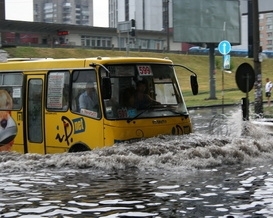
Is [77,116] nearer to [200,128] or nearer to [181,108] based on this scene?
[181,108]

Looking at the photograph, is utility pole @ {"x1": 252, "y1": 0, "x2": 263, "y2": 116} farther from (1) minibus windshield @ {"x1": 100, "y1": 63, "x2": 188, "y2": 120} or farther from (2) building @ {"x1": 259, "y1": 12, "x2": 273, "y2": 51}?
(2) building @ {"x1": 259, "y1": 12, "x2": 273, "y2": 51}

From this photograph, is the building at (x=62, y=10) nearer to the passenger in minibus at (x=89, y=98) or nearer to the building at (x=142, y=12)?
the building at (x=142, y=12)

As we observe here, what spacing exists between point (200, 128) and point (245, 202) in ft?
44.6

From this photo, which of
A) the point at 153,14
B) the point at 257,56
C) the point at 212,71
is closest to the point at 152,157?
the point at 257,56

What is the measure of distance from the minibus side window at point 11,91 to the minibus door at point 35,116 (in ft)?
1.26

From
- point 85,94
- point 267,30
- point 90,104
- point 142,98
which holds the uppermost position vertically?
point 267,30

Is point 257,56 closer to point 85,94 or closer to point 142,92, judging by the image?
point 142,92

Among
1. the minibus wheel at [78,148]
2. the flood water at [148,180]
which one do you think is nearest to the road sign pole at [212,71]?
the flood water at [148,180]

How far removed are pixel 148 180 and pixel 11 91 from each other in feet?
18.0

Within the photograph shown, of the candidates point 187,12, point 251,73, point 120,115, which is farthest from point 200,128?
point 187,12

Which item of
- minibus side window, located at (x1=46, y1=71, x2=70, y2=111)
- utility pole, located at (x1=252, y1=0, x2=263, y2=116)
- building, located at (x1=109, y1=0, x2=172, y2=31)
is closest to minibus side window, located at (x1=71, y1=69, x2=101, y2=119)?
minibus side window, located at (x1=46, y1=71, x2=70, y2=111)

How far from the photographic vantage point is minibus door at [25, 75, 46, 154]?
14.3m

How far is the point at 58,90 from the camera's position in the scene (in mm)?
14133

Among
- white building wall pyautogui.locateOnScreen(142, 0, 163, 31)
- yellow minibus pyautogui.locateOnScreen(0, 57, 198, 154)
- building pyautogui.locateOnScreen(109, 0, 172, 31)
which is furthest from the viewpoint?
white building wall pyautogui.locateOnScreen(142, 0, 163, 31)
